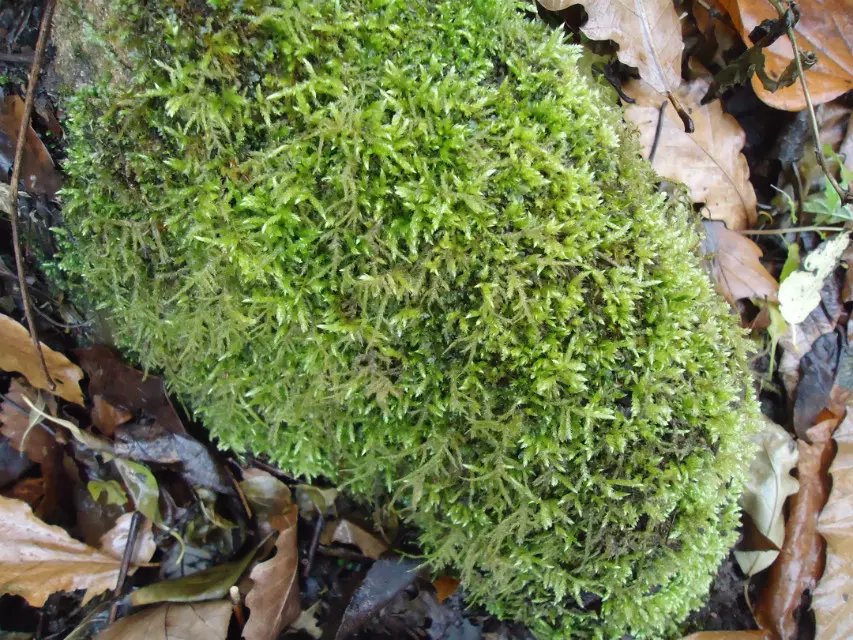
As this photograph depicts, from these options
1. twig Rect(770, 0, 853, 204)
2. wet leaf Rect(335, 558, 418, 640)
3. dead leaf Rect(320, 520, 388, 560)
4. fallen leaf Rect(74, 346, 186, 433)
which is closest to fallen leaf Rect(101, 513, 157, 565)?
fallen leaf Rect(74, 346, 186, 433)

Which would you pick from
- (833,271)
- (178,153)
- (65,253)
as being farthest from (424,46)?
(833,271)

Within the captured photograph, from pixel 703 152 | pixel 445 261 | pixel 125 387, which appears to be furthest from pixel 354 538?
pixel 703 152

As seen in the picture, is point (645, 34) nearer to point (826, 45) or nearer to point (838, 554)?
point (826, 45)

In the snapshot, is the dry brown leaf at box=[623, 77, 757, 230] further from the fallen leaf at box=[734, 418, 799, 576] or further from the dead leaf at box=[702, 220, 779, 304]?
the fallen leaf at box=[734, 418, 799, 576]

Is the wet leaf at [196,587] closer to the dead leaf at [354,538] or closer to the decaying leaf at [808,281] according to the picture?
the dead leaf at [354,538]

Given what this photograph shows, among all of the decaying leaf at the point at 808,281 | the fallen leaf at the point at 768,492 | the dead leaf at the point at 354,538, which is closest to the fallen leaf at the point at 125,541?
the dead leaf at the point at 354,538
